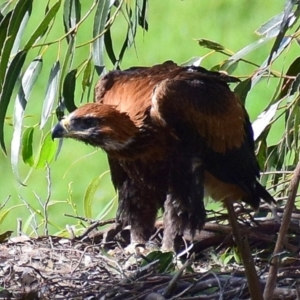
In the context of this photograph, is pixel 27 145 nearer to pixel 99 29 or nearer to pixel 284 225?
pixel 99 29

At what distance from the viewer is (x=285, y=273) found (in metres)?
3.16

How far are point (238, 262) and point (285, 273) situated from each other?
0.46 meters

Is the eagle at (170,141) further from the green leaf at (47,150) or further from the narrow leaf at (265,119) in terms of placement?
the green leaf at (47,150)

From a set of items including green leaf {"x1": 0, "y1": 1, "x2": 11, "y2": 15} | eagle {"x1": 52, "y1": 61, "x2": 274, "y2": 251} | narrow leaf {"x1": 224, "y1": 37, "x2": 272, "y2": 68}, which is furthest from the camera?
narrow leaf {"x1": 224, "y1": 37, "x2": 272, "y2": 68}

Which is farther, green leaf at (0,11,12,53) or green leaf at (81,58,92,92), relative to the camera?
green leaf at (81,58,92,92)

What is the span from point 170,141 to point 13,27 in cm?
65

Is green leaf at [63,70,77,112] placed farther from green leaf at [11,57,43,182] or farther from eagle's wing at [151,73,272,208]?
eagle's wing at [151,73,272,208]

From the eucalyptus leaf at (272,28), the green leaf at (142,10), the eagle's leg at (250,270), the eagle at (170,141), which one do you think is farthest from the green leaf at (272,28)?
the eagle's leg at (250,270)

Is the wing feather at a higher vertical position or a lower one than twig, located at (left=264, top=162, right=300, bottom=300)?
higher

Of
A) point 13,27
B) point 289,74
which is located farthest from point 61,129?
point 289,74

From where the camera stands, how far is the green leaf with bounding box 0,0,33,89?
3281mm

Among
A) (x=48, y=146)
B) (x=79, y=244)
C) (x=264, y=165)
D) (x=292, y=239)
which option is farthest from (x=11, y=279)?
(x=264, y=165)

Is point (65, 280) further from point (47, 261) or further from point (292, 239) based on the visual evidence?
point (292, 239)

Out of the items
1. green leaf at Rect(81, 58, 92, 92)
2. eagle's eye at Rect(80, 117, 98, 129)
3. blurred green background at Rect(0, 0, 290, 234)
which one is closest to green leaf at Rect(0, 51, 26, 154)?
eagle's eye at Rect(80, 117, 98, 129)
